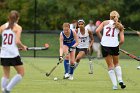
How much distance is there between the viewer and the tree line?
1725 inches

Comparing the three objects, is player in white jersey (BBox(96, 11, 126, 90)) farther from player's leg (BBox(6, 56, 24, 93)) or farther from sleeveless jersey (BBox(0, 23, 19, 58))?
sleeveless jersey (BBox(0, 23, 19, 58))

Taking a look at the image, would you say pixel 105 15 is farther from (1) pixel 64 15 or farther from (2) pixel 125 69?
(2) pixel 125 69

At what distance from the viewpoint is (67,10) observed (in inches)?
1768

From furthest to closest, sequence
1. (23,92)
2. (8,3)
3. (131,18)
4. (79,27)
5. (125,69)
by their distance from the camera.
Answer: (8,3) < (131,18) < (125,69) < (79,27) < (23,92)

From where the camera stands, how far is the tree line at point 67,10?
144 ft

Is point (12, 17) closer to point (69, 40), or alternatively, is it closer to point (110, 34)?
point (110, 34)

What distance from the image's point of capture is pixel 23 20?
1740 inches

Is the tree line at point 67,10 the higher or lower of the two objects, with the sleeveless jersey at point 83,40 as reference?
lower

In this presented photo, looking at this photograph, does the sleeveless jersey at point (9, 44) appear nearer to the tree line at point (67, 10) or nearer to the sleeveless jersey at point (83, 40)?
the sleeveless jersey at point (83, 40)

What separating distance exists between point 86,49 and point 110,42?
4.47 metres

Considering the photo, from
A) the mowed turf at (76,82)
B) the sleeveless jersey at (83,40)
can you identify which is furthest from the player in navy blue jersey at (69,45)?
the sleeveless jersey at (83,40)

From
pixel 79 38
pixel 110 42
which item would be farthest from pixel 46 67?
pixel 110 42

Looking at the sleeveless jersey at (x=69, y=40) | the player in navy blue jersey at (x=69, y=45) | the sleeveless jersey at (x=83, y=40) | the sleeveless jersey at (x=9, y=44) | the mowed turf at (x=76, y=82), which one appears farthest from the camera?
the sleeveless jersey at (x=83, y=40)

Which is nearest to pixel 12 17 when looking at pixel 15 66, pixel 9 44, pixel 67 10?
pixel 9 44
